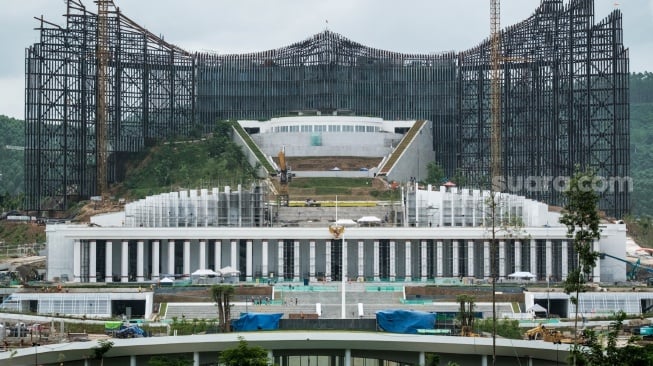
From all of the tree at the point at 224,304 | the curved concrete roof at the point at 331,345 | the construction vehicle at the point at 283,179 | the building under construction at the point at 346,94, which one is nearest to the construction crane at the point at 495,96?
the building under construction at the point at 346,94

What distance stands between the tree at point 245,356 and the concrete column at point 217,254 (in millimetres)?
55737

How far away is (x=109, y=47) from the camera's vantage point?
183250mm

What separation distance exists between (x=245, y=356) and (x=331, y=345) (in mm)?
8159

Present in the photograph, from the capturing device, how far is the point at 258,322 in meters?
97.2

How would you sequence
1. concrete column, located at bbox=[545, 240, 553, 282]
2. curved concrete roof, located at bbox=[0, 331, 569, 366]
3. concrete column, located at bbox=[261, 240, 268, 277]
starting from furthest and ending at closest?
concrete column, located at bbox=[261, 240, 268, 277], concrete column, located at bbox=[545, 240, 553, 282], curved concrete roof, located at bbox=[0, 331, 569, 366]

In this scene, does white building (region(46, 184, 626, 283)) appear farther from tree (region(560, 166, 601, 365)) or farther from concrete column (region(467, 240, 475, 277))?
tree (region(560, 166, 601, 365))

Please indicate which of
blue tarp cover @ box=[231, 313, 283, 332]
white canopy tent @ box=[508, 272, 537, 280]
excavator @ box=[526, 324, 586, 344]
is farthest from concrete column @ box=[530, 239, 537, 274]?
blue tarp cover @ box=[231, 313, 283, 332]

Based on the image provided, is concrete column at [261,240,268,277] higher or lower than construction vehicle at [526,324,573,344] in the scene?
higher

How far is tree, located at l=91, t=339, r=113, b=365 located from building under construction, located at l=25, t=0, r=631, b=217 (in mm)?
94746

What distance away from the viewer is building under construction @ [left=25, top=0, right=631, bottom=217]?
6895 inches

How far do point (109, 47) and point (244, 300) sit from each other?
72.8m

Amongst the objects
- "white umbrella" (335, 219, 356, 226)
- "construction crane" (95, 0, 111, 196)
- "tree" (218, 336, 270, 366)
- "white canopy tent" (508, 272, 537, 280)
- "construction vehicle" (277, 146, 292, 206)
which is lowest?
"tree" (218, 336, 270, 366)

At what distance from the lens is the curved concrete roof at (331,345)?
81000mm

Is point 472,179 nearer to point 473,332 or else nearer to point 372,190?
point 372,190
